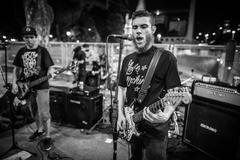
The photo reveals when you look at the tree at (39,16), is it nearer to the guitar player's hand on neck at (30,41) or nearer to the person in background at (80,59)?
the person in background at (80,59)

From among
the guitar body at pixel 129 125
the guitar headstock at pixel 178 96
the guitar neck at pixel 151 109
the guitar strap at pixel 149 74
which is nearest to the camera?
the guitar headstock at pixel 178 96

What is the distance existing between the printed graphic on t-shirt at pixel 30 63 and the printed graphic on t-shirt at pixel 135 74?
2.07 metres

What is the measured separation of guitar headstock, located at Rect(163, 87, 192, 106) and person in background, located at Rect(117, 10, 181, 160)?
0.43 feet

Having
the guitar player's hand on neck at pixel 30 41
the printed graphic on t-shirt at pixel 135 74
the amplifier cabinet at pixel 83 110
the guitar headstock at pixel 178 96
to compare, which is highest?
the guitar player's hand on neck at pixel 30 41

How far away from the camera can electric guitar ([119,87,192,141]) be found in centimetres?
144

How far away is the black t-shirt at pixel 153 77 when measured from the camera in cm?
166

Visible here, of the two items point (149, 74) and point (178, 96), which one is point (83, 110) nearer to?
point (149, 74)

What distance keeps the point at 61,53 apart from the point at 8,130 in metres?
4.67

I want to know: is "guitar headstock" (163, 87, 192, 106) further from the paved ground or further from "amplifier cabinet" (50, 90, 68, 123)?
"amplifier cabinet" (50, 90, 68, 123)

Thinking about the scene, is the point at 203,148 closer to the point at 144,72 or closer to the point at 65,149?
the point at 144,72

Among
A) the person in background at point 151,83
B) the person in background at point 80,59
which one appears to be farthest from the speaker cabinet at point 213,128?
the person in background at point 80,59

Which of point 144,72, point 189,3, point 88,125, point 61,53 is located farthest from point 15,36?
point 189,3

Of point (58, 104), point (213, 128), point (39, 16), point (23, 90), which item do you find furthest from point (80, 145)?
point (39, 16)

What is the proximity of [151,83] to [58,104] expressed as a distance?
310 cm
